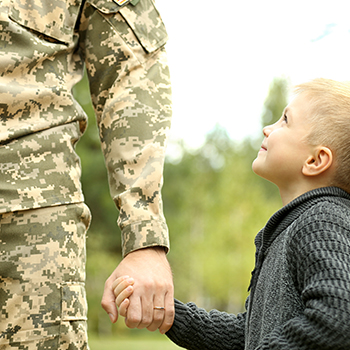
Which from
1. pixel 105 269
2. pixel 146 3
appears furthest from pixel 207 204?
pixel 146 3

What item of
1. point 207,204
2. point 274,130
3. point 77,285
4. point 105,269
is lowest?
point 207,204

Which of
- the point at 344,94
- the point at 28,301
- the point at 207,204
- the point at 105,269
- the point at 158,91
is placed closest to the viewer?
the point at 28,301

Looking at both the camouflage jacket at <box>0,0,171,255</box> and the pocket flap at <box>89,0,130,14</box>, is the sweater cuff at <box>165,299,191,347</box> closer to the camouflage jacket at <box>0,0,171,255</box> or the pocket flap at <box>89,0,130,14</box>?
the camouflage jacket at <box>0,0,171,255</box>

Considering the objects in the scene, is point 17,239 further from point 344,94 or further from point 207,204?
point 207,204

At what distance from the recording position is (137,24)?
6.10ft

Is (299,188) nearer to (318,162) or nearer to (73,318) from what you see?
(318,162)

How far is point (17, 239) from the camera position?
1471 mm

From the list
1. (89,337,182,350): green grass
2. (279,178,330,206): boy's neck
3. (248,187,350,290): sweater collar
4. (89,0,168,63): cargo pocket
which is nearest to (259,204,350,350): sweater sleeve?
(248,187,350,290): sweater collar

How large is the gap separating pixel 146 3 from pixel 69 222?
0.87 meters

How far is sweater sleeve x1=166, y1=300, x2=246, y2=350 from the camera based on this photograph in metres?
1.73

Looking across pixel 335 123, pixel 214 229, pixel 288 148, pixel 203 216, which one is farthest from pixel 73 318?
pixel 203 216

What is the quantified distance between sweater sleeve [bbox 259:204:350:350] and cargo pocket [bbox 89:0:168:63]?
→ 852 mm

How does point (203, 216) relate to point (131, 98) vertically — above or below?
below

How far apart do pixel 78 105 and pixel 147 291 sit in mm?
630
